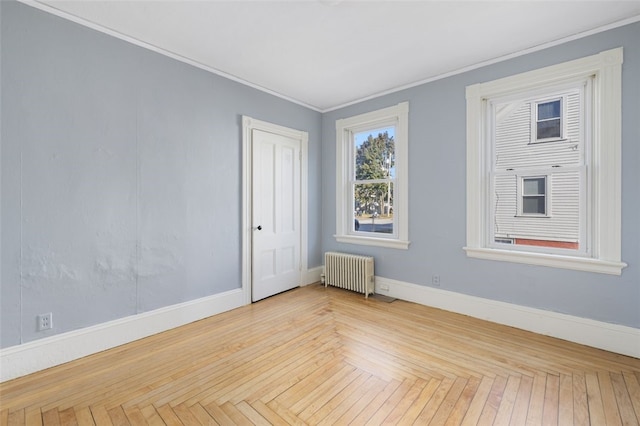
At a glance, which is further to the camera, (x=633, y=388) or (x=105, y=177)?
(x=105, y=177)

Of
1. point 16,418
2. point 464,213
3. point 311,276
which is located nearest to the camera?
point 16,418

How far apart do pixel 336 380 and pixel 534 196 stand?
→ 104 inches

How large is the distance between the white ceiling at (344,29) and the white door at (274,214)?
100 cm

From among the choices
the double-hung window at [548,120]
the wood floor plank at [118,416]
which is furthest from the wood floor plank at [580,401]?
the wood floor plank at [118,416]

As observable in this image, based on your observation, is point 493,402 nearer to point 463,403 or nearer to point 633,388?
point 463,403

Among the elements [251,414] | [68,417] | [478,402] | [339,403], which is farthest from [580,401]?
[68,417]

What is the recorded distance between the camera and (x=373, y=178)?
4.23 meters

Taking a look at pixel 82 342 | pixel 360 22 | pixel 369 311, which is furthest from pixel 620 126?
pixel 82 342

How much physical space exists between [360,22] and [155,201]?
8.13 feet

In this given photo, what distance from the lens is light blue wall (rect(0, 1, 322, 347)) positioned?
213 cm

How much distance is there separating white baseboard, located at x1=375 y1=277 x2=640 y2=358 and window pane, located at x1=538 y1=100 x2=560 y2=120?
1.91m

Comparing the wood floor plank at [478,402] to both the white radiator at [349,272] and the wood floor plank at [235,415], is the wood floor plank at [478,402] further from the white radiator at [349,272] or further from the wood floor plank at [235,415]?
the white radiator at [349,272]

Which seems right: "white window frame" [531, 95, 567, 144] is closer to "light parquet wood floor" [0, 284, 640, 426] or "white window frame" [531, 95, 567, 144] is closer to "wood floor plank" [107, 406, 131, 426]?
"light parquet wood floor" [0, 284, 640, 426]

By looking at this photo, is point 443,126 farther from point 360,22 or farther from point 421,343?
point 421,343
